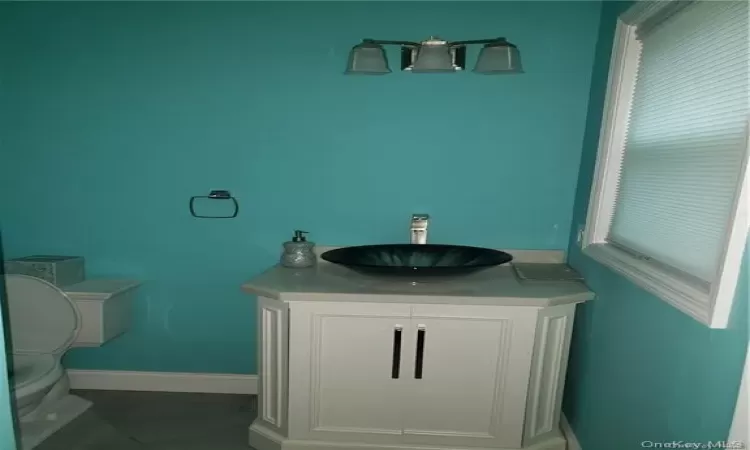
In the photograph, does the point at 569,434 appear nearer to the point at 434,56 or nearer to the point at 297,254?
the point at 297,254

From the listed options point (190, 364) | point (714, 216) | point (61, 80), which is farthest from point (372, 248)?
point (61, 80)

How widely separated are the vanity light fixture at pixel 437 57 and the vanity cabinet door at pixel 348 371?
0.95 m

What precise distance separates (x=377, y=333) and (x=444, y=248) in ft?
2.01

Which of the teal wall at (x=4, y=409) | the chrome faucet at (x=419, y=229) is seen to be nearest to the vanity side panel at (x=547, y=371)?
the chrome faucet at (x=419, y=229)

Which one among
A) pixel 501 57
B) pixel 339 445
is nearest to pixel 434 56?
pixel 501 57

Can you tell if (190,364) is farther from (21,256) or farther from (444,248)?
(444,248)

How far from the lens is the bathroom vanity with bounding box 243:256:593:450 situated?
1.73m

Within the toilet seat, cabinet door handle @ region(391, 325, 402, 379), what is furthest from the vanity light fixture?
the toilet seat

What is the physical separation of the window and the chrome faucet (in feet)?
2.28

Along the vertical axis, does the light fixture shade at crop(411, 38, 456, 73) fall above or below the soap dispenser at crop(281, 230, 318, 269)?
above

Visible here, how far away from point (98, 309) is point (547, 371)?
198 cm

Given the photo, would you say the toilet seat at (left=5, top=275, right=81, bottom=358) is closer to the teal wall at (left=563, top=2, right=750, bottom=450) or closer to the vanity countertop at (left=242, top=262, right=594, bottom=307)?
the vanity countertop at (left=242, top=262, right=594, bottom=307)

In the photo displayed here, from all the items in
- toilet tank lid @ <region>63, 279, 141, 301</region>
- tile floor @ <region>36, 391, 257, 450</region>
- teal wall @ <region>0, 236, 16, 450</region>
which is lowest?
tile floor @ <region>36, 391, 257, 450</region>

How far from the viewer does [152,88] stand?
85.4 inches
